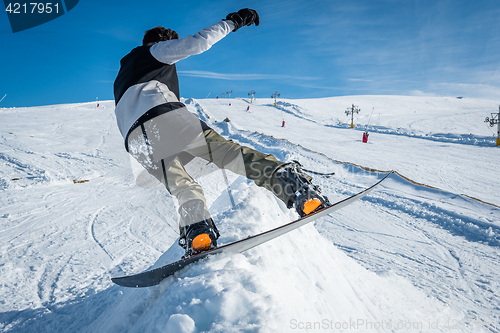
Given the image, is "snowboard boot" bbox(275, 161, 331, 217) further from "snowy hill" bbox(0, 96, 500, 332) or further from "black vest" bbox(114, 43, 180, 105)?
"black vest" bbox(114, 43, 180, 105)

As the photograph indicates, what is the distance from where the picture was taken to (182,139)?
164 centimetres

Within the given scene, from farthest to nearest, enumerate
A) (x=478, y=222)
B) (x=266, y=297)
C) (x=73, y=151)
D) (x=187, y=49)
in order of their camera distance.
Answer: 1. (x=73, y=151)
2. (x=478, y=222)
3. (x=187, y=49)
4. (x=266, y=297)

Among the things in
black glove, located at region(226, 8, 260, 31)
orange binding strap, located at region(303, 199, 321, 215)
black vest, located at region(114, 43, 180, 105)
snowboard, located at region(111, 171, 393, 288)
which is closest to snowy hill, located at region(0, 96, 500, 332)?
snowboard, located at region(111, 171, 393, 288)

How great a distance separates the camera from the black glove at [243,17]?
167cm

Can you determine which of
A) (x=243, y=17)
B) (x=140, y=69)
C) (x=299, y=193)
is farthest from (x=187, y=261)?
(x=243, y=17)

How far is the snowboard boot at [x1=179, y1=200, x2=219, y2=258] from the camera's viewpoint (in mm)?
1366

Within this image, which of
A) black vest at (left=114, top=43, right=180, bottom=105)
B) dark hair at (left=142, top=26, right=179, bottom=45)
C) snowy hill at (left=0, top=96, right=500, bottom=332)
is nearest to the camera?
snowy hill at (left=0, top=96, right=500, bottom=332)

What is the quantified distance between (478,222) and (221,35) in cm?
403

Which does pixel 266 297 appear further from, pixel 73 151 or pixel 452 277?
pixel 73 151

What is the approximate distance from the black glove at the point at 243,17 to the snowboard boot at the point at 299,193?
1083mm

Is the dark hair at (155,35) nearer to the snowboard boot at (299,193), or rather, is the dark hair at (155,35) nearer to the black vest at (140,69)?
the black vest at (140,69)

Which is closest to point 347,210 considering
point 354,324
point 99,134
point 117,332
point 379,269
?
point 379,269

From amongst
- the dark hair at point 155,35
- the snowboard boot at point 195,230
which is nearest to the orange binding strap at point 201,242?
the snowboard boot at point 195,230

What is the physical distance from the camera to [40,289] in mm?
1798
